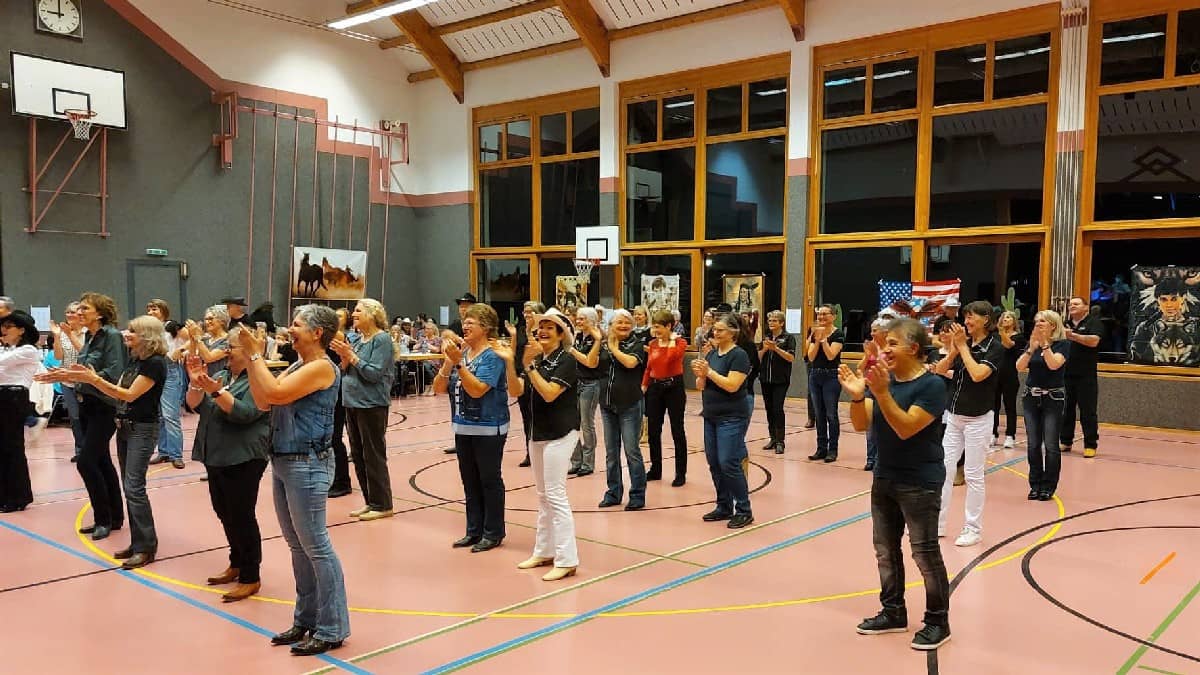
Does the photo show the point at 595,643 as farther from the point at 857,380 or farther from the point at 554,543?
the point at 857,380

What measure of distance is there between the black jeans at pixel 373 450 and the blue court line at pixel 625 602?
8.76ft

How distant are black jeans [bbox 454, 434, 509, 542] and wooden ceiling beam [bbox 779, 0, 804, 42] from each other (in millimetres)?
10283

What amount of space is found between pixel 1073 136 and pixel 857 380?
960cm

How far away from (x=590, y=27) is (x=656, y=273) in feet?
15.4

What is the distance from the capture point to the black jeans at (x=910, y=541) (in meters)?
3.91

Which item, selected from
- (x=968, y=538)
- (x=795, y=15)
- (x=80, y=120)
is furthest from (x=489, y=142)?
(x=968, y=538)

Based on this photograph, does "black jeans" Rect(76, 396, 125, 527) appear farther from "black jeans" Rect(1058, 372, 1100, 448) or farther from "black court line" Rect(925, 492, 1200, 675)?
"black jeans" Rect(1058, 372, 1100, 448)

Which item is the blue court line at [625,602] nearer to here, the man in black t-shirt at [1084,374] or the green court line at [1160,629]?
the green court line at [1160,629]

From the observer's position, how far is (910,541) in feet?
13.3

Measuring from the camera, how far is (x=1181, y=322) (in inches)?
434

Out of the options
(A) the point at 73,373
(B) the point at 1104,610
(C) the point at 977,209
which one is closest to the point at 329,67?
(C) the point at 977,209

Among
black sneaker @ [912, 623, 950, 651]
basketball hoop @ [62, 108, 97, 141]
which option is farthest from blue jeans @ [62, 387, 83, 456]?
basketball hoop @ [62, 108, 97, 141]

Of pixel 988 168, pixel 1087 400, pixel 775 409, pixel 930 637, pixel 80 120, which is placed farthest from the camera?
pixel 80 120

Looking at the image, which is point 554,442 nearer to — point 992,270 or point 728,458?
point 728,458
